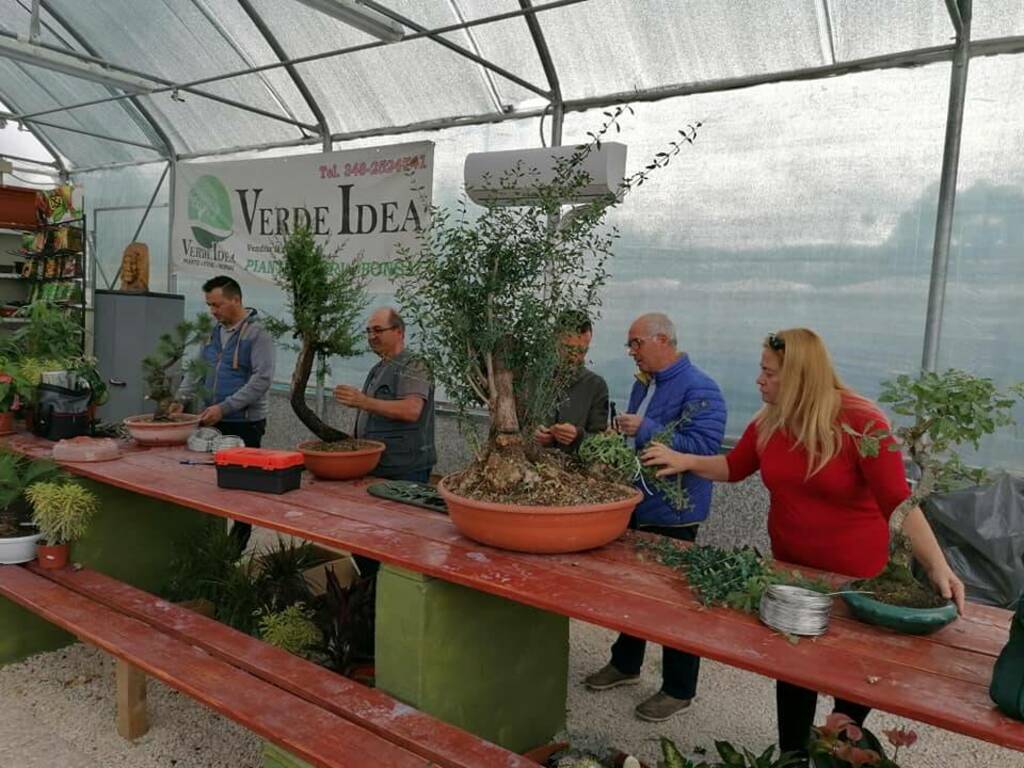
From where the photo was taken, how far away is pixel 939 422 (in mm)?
1522

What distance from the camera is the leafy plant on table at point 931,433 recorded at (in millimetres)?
1500

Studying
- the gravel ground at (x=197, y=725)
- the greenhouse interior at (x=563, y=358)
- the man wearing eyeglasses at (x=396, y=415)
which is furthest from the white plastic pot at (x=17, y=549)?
the man wearing eyeglasses at (x=396, y=415)

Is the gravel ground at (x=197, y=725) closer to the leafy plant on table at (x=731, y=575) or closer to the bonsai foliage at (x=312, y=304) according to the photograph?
the leafy plant on table at (x=731, y=575)

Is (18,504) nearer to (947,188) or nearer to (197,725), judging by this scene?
(197,725)

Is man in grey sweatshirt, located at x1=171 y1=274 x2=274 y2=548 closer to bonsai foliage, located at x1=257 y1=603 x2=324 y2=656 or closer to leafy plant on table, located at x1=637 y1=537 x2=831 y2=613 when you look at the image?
bonsai foliage, located at x1=257 y1=603 x2=324 y2=656

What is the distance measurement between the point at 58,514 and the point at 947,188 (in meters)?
3.96

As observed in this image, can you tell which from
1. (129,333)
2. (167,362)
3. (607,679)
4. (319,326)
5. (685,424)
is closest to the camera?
(319,326)

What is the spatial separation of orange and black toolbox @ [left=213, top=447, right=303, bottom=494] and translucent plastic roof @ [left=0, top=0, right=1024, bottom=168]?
2.81 m

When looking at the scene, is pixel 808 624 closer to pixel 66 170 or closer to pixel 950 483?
pixel 950 483

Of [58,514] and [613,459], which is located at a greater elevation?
[613,459]

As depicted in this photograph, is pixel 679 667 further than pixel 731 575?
Yes

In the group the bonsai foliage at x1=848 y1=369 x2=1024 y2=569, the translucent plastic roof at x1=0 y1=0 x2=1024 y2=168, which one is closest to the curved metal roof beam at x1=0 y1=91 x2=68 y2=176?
the translucent plastic roof at x1=0 y1=0 x2=1024 y2=168

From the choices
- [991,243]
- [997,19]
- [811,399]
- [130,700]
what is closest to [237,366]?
[130,700]

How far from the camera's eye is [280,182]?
19.2 feet
